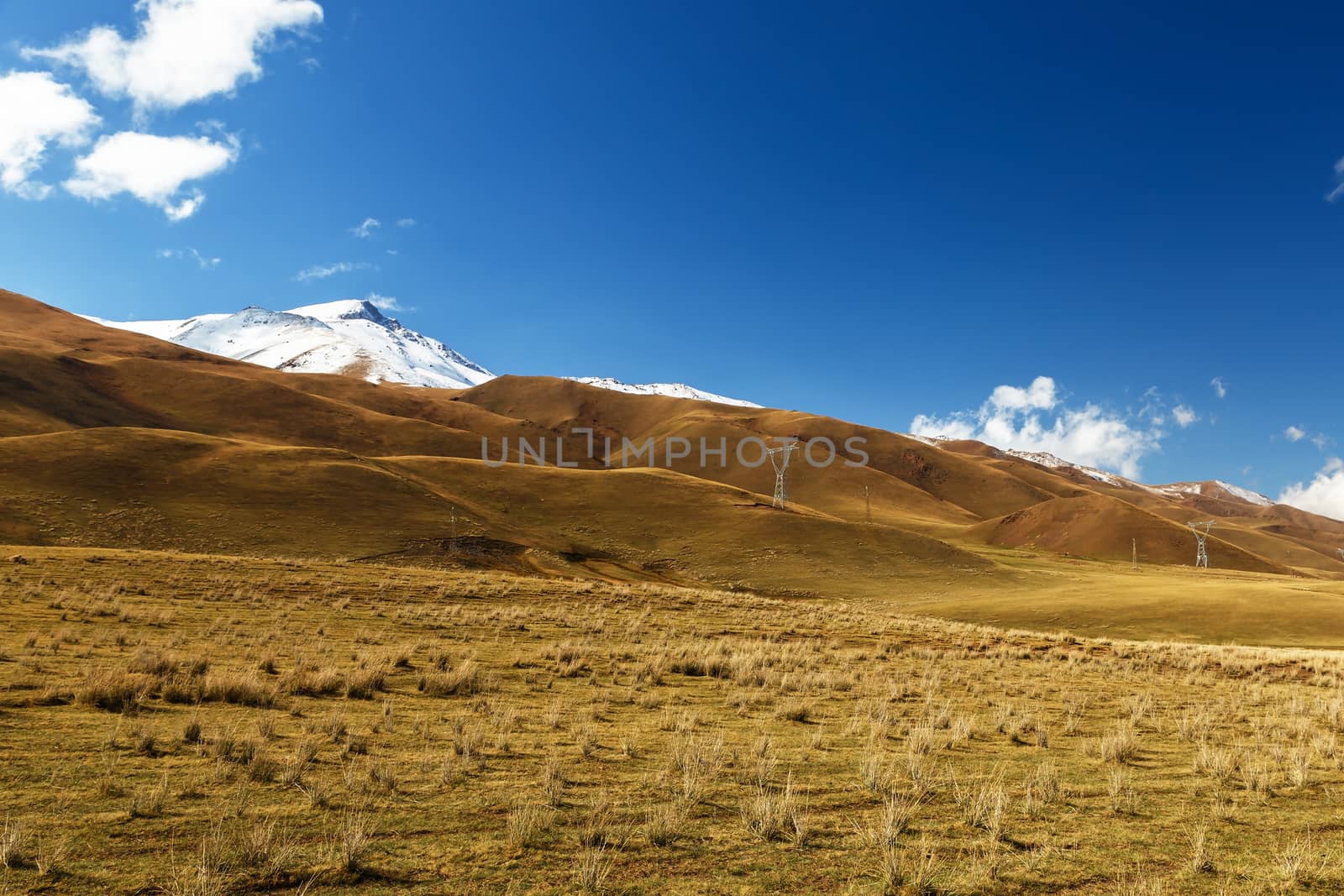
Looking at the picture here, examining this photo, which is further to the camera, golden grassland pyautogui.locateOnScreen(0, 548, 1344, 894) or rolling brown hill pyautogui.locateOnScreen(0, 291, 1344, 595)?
rolling brown hill pyautogui.locateOnScreen(0, 291, 1344, 595)

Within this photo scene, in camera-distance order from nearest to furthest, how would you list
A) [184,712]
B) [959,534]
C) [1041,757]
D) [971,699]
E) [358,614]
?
[184,712]
[1041,757]
[971,699]
[358,614]
[959,534]

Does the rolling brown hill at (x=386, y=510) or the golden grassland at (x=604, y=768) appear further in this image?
the rolling brown hill at (x=386, y=510)

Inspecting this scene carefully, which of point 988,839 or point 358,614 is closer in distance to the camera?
point 988,839

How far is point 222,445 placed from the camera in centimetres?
7881

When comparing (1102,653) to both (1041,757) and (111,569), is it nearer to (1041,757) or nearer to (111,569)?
(1041,757)

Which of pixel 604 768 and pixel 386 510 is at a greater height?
pixel 386 510

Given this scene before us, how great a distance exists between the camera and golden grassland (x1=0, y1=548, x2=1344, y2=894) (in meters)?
6.83

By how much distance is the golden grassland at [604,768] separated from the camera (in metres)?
6.83

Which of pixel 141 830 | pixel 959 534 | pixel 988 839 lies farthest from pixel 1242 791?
pixel 959 534

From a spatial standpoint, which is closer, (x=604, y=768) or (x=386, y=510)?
(x=604, y=768)

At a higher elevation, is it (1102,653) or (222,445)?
(222,445)

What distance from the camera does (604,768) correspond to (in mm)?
10180

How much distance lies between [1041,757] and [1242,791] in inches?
105

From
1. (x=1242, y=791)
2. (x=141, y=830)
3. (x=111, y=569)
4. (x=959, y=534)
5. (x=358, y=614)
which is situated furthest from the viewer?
(x=959, y=534)
